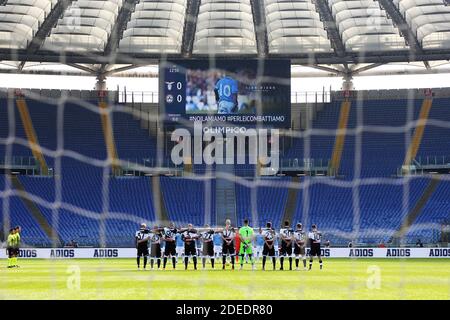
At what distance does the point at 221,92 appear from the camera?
36.8 metres

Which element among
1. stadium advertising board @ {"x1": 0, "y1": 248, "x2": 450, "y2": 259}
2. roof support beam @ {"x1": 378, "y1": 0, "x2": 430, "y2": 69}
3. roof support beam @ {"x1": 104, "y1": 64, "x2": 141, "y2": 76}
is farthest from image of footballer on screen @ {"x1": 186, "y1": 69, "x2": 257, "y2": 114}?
stadium advertising board @ {"x1": 0, "y1": 248, "x2": 450, "y2": 259}

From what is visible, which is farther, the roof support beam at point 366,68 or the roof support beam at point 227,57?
the roof support beam at point 366,68

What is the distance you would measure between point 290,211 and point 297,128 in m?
6.97

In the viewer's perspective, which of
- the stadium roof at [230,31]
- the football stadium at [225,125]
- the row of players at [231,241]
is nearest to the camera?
the row of players at [231,241]

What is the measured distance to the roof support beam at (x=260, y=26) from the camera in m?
39.4

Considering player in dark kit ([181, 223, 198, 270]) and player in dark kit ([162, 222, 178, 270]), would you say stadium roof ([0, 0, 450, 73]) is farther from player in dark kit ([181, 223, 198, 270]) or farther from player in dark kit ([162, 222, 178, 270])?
player in dark kit ([162, 222, 178, 270])

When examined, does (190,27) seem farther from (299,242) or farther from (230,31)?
(299,242)

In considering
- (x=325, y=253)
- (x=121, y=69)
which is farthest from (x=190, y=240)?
(x=121, y=69)

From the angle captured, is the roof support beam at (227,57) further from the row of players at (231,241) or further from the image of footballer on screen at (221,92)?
the row of players at (231,241)

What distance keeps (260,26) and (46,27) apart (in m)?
10.1

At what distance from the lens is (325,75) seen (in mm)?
45562

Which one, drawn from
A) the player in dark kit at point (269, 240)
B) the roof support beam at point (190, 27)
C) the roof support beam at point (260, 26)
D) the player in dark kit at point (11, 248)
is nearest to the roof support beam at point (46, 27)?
the roof support beam at point (190, 27)

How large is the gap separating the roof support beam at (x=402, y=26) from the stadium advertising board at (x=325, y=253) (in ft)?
34.7

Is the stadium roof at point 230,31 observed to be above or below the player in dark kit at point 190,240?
above
